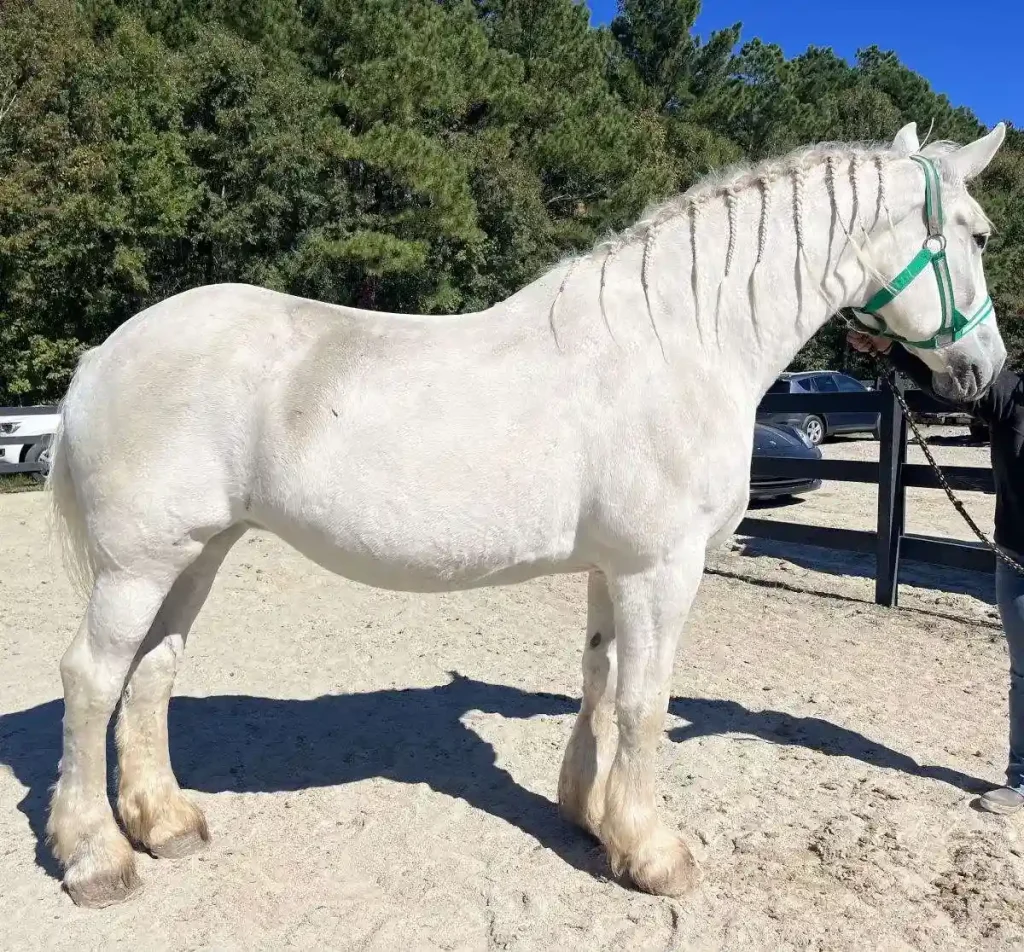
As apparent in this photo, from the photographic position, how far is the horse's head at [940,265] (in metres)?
2.59

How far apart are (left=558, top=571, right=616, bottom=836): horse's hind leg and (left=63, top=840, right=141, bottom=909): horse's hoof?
145 centimetres

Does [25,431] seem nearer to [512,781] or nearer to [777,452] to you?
[777,452]

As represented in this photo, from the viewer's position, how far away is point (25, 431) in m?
12.5

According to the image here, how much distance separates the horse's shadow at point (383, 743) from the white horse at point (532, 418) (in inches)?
24.4

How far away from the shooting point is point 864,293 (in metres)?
2.65

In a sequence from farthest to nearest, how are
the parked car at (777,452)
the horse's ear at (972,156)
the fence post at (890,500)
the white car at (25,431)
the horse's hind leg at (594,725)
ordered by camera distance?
the white car at (25,431) < the parked car at (777,452) < the fence post at (890,500) < the horse's hind leg at (594,725) < the horse's ear at (972,156)

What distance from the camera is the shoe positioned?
10.0 ft

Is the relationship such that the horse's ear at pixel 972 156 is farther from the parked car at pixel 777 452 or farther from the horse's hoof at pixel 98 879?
the parked car at pixel 777 452

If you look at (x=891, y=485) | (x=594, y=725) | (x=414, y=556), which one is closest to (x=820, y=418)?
(x=891, y=485)

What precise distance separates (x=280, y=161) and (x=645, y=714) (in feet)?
62.2

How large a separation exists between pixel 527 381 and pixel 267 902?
1.79 m

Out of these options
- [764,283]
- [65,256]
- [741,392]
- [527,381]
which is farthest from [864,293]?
[65,256]

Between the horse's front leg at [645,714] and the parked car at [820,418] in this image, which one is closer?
the horse's front leg at [645,714]

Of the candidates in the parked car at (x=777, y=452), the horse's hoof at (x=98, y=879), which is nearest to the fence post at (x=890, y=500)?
the parked car at (x=777, y=452)
